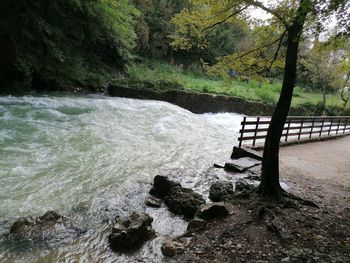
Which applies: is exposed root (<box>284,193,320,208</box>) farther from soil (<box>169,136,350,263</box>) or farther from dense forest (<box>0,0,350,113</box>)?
dense forest (<box>0,0,350,113</box>)

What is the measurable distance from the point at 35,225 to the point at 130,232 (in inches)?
62.2

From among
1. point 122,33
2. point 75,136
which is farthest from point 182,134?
point 122,33

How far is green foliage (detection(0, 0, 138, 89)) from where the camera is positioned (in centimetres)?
1504

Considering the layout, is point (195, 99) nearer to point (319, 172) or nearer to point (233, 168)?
point (319, 172)

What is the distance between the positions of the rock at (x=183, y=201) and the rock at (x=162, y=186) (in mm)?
196

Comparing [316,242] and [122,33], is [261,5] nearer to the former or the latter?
[316,242]

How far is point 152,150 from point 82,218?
195 inches

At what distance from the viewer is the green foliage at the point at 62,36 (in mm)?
15039

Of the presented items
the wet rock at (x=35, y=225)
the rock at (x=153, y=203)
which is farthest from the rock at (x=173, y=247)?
the wet rock at (x=35, y=225)

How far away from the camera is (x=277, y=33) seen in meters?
7.38

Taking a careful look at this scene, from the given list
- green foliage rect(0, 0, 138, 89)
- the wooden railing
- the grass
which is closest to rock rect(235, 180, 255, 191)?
the wooden railing

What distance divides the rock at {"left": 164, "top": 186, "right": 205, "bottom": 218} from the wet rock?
213 centimetres

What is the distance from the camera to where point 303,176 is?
9414 millimetres

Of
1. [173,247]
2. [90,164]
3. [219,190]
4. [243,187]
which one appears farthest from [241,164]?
[173,247]
